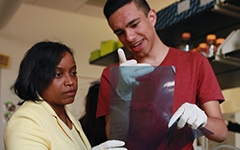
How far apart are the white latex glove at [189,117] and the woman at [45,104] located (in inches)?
18.7

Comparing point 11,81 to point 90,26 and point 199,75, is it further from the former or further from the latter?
point 199,75

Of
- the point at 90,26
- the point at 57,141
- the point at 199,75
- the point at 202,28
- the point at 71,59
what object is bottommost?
the point at 57,141

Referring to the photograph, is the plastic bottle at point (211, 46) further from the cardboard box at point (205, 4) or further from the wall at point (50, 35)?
the wall at point (50, 35)

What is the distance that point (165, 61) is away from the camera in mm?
1406

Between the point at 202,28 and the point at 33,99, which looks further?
the point at 202,28

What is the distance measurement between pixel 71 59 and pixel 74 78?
0.31 feet

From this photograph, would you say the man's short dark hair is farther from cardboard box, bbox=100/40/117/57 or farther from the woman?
cardboard box, bbox=100/40/117/57

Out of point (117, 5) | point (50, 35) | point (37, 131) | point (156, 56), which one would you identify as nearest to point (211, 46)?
point (156, 56)

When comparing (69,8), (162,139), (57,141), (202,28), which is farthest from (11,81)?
(162,139)

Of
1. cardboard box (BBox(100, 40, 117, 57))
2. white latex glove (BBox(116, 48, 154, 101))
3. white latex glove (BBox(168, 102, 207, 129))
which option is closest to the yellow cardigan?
white latex glove (BBox(116, 48, 154, 101))

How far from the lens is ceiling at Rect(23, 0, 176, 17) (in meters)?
4.22

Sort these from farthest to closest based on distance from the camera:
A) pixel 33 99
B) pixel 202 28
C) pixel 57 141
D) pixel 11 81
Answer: pixel 11 81 → pixel 202 28 → pixel 33 99 → pixel 57 141

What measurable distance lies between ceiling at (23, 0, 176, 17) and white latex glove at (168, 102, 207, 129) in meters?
3.33

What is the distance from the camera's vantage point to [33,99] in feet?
4.29
